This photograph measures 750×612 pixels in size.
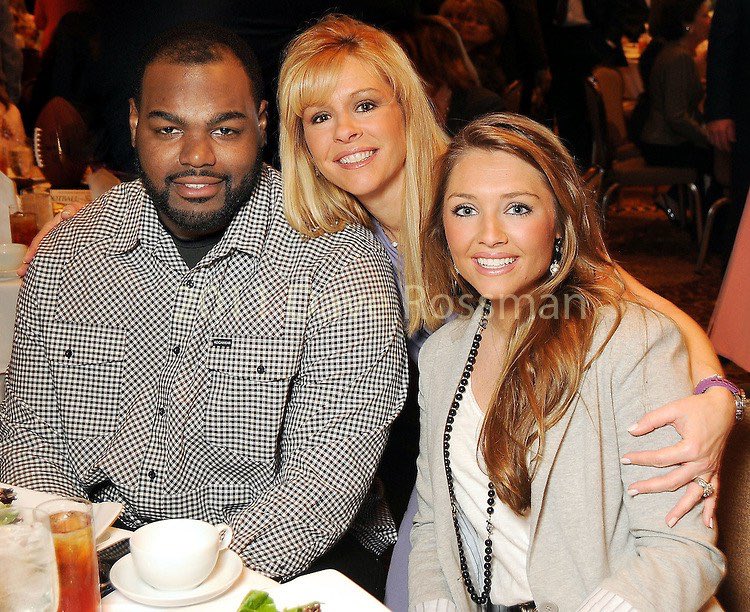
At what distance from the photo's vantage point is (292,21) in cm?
288

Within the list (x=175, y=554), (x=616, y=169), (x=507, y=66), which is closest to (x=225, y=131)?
(x=175, y=554)

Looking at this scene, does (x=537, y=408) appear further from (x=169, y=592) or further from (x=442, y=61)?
(x=442, y=61)

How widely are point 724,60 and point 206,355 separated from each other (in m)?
3.51

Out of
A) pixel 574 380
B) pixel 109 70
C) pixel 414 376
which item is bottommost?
pixel 414 376

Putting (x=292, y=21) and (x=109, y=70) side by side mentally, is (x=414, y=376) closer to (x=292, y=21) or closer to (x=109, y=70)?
(x=292, y=21)

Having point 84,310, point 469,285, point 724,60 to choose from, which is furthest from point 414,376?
point 724,60

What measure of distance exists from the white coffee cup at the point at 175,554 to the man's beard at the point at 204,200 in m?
0.85

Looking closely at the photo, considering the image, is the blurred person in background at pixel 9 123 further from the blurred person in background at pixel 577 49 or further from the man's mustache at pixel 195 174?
the blurred person in background at pixel 577 49

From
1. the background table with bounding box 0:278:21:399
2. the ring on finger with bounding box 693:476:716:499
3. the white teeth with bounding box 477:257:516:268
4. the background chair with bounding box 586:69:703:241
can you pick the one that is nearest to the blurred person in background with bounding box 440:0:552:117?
the background chair with bounding box 586:69:703:241

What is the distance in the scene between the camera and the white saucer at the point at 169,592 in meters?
1.15

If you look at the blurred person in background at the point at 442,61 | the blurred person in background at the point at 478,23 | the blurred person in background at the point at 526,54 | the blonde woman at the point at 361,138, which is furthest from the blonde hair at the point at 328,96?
the blurred person in background at the point at 526,54

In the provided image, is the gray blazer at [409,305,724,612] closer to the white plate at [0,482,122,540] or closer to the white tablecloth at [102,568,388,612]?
the white tablecloth at [102,568,388,612]

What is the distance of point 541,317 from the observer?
1.63 meters

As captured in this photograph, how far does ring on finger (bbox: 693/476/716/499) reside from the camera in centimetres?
142
